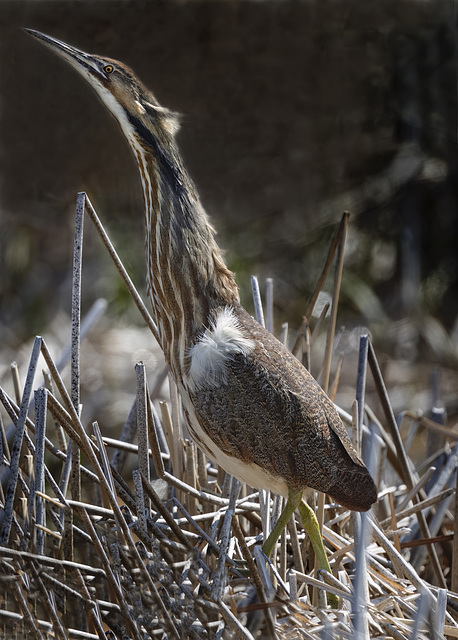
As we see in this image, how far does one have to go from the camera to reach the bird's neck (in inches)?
42.8

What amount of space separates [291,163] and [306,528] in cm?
305

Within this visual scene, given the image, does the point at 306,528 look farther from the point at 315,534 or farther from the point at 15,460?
the point at 15,460

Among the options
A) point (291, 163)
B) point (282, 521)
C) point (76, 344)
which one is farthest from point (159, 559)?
point (291, 163)

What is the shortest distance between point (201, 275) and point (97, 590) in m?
0.47

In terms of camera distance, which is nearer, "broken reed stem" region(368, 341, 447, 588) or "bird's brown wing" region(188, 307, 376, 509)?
"bird's brown wing" region(188, 307, 376, 509)

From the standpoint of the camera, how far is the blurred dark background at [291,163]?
3.09 metres

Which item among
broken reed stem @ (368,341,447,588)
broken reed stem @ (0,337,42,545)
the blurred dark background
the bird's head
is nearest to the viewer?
broken reed stem @ (0,337,42,545)

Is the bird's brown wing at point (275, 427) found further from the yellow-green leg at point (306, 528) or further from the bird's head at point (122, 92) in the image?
the bird's head at point (122, 92)

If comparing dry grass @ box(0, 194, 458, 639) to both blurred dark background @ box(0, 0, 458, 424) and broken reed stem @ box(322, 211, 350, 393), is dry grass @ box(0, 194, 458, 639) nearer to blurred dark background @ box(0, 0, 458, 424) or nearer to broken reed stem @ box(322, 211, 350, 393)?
broken reed stem @ box(322, 211, 350, 393)

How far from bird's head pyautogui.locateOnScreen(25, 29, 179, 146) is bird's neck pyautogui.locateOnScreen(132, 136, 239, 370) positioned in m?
0.03

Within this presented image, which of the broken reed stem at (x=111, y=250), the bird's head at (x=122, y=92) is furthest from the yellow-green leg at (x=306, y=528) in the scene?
the bird's head at (x=122, y=92)

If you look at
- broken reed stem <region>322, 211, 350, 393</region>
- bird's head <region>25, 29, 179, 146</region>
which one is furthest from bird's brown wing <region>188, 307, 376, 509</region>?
bird's head <region>25, 29, 179, 146</region>

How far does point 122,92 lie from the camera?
1044mm

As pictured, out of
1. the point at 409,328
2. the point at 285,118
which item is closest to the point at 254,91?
the point at 285,118
